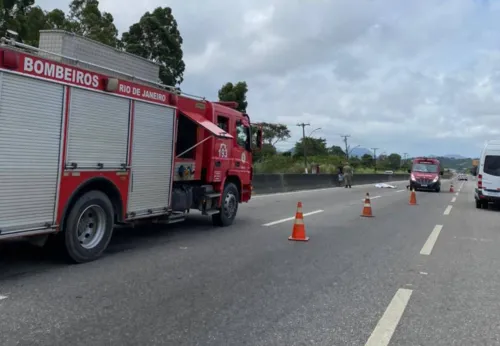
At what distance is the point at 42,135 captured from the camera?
5.79m

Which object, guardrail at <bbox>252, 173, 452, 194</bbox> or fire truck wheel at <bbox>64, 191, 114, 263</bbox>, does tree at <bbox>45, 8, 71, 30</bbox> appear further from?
fire truck wheel at <bbox>64, 191, 114, 263</bbox>

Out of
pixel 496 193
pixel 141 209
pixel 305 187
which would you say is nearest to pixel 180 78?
pixel 305 187

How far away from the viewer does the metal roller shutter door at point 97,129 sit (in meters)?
6.25

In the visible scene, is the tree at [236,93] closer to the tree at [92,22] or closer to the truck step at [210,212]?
the tree at [92,22]

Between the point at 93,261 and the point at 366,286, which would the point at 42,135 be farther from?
the point at 366,286

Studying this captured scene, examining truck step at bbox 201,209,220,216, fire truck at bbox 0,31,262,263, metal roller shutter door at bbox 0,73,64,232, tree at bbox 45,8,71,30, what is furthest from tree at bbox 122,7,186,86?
metal roller shutter door at bbox 0,73,64,232

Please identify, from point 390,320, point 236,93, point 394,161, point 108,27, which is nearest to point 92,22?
point 108,27

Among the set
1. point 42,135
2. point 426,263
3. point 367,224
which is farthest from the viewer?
point 367,224

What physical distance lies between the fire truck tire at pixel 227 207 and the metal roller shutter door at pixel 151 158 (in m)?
2.26

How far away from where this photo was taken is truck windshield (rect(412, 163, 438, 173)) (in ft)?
107

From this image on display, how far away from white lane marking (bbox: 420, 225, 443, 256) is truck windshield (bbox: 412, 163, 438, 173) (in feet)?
71.1

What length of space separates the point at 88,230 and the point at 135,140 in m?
1.54

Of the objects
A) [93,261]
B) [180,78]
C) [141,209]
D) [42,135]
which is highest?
[180,78]

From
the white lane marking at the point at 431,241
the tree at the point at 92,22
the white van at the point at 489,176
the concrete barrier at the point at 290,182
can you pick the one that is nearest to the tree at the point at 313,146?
the concrete barrier at the point at 290,182
